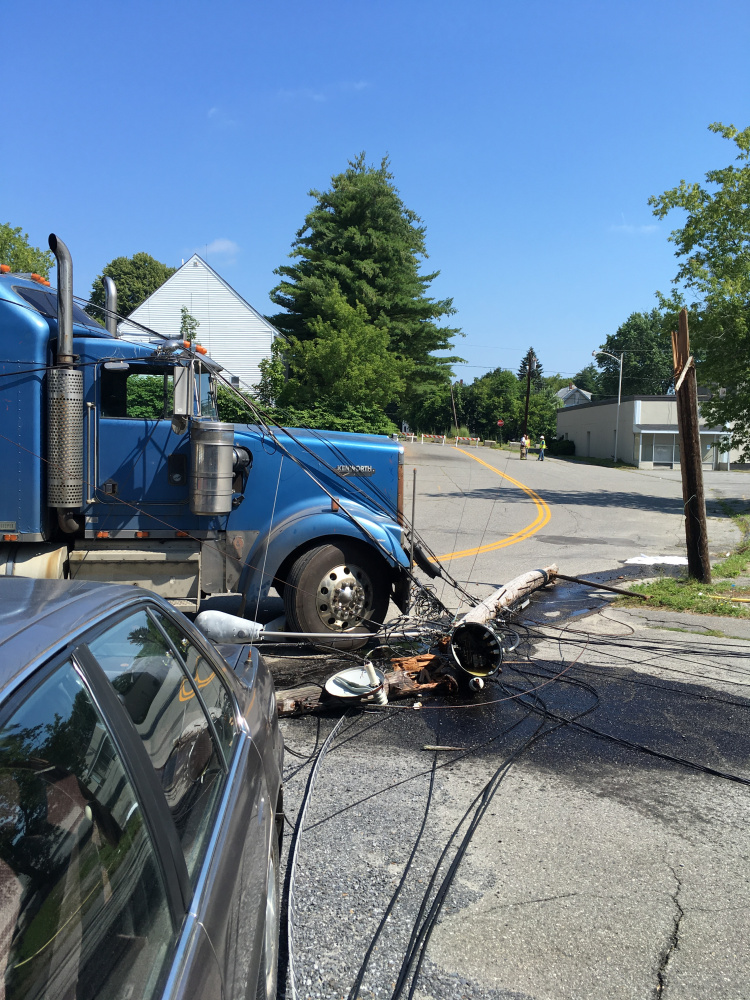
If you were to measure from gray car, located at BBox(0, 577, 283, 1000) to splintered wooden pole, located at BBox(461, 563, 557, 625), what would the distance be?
404cm

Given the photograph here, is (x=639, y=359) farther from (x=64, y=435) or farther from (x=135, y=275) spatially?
(x=64, y=435)

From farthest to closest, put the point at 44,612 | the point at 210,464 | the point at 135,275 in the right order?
the point at 135,275 → the point at 210,464 → the point at 44,612

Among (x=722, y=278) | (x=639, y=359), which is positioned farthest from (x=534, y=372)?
(x=722, y=278)

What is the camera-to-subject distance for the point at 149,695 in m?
2.23

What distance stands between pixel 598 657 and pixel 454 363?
Result: 134 ft

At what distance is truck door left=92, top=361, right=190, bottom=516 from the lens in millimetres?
6773

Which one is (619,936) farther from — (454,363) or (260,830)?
(454,363)

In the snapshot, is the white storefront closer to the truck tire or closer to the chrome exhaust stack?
the truck tire

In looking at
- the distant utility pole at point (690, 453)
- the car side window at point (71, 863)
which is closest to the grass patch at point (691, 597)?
the distant utility pole at point (690, 453)

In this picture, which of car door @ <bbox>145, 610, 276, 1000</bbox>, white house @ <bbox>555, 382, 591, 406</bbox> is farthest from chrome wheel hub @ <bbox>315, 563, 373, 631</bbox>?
white house @ <bbox>555, 382, 591, 406</bbox>

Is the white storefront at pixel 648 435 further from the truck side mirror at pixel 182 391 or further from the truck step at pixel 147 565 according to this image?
the truck side mirror at pixel 182 391

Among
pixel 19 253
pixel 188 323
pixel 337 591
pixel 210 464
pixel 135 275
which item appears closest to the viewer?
pixel 210 464

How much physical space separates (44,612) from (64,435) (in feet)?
16.3

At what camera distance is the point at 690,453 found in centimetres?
1051
